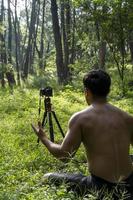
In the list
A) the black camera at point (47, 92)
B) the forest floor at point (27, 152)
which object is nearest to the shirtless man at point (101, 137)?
the forest floor at point (27, 152)

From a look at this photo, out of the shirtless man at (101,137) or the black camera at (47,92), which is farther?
the black camera at (47,92)

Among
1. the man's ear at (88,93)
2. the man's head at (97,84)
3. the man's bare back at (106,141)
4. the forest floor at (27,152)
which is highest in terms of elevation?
the man's head at (97,84)

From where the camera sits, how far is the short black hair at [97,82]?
168 inches

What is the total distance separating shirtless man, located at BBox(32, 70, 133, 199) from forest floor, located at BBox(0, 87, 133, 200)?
0.21m

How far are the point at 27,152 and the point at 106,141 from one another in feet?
15.9

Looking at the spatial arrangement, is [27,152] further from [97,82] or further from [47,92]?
[97,82]

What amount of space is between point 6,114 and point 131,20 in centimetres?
738

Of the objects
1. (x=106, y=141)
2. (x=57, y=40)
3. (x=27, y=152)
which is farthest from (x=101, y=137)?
(x=57, y=40)

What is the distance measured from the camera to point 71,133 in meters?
4.33

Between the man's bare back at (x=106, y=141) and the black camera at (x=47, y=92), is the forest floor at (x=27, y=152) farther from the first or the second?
the black camera at (x=47, y=92)

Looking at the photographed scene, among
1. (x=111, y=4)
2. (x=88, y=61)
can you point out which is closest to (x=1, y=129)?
(x=111, y=4)

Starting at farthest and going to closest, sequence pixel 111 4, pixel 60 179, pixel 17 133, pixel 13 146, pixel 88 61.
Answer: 1. pixel 88 61
2. pixel 111 4
3. pixel 17 133
4. pixel 13 146
5. pixel 60 179

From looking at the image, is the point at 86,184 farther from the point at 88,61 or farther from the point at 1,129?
the point at 88,61

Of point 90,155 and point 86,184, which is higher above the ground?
point 90,155
